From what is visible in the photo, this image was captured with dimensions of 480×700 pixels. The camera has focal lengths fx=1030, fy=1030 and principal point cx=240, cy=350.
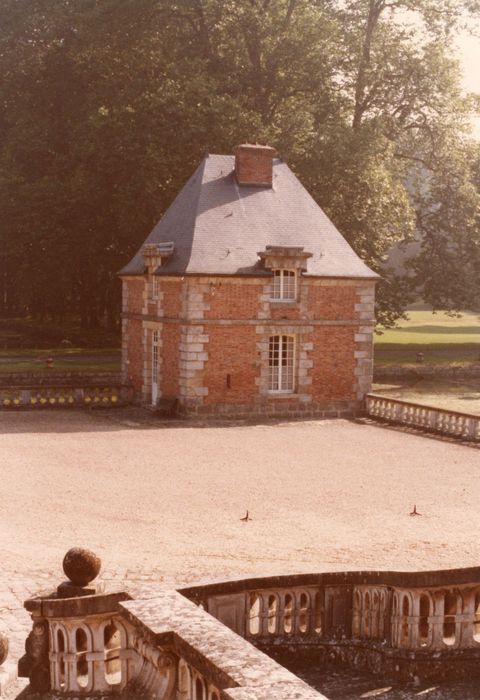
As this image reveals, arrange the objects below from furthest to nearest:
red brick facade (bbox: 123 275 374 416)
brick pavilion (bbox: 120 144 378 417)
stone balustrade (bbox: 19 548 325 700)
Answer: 1. brick pavilion (bbox: 120 144 378 417)
2. red brick facade (bbox: 123 275 374 416)
3. stone balustrade (bbox: 19 548 325 700)

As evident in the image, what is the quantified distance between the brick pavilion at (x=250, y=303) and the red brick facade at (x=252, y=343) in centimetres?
3

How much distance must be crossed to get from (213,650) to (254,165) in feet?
95.2

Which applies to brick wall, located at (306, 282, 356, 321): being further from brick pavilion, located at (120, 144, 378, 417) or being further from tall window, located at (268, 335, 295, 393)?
tall window, located at (268, 335, 295, 393)

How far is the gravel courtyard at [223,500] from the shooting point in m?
15.2

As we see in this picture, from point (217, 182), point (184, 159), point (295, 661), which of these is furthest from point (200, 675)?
point (184, 159)

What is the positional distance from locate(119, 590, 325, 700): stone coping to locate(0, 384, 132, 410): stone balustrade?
25.9m

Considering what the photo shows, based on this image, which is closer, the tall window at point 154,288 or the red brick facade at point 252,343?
the red brick facade at point 252,343

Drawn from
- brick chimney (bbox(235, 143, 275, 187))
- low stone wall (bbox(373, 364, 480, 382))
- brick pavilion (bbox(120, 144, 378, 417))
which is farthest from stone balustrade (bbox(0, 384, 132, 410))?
low stone wall (bbox(373, 364, 480, 382))

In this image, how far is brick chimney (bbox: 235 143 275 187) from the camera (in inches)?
1357

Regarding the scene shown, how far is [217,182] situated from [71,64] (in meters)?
21.0

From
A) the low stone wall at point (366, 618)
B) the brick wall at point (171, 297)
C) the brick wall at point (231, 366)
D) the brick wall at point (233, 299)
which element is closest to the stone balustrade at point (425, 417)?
the brick wall at point (231, 366)

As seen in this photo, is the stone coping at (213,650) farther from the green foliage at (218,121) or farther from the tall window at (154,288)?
the green foliage at (218,121)

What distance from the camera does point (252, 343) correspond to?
32562 mm

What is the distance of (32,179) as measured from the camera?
51.3m
